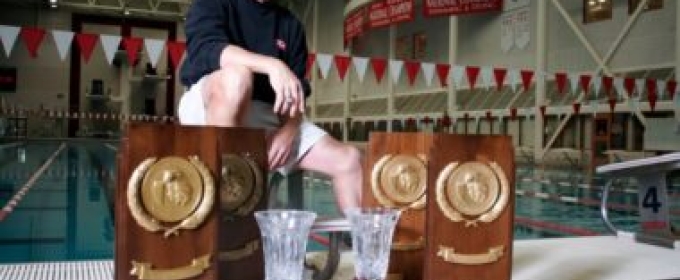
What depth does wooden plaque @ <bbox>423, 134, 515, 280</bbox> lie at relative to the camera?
4.38ft

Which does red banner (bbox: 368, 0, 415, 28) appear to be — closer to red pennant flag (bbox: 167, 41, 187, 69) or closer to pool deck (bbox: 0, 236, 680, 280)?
red pennant flag (bbox: 167, 41, 187, 69)

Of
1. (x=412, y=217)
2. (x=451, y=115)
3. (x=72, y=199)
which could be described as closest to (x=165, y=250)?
(x=412, y=217)

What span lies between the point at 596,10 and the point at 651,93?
7.60 ft

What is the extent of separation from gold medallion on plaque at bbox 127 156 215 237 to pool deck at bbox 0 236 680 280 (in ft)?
2.25

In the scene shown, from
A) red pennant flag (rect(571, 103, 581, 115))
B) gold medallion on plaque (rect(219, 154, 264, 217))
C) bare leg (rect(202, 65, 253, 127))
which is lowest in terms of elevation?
gold medallion on plaque (rect(219, 154, 264, 217))

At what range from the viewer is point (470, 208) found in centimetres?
136

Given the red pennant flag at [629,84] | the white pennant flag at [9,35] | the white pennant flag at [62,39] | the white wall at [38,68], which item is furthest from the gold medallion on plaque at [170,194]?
the white wall at [38,68]

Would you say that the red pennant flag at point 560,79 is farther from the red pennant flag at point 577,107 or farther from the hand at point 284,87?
the hand at point 284,87

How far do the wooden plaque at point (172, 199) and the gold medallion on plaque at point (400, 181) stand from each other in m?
0.41

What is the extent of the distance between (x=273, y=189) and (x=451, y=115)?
12.8 metres

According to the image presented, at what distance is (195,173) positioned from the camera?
1093mm

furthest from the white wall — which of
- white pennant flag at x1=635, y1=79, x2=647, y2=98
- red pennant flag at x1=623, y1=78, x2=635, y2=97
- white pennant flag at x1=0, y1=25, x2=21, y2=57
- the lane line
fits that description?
white pennant flag at x1=635, y1=79, x2=647, y2=98

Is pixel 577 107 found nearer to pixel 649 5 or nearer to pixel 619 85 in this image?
pixel 619 85

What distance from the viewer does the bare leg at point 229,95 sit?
1414 millimetres
